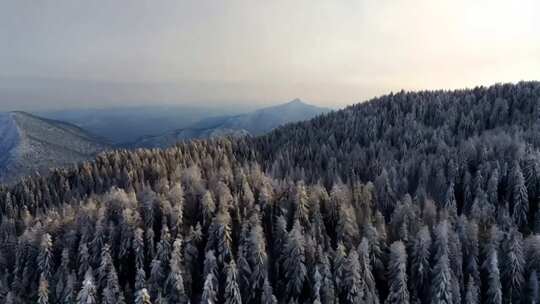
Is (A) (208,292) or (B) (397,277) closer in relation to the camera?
(A) (208,292)

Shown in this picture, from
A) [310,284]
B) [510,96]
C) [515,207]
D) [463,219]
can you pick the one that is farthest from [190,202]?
[510,96]

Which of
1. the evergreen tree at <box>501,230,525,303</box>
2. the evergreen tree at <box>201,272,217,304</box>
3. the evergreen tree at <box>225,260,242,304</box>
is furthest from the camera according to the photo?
the evergreen tree at <box>501,230,525,303</box>

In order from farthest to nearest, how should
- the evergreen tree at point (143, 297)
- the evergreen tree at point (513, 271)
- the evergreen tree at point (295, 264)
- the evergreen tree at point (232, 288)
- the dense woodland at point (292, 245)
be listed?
the evergreen tree at point (513, 271)
the evergreen tree at point (295, 264)
the dense woodland at point (292, 245)
the evergreen tree at point (232, 288)
the evergreen tree at point (143, 297)

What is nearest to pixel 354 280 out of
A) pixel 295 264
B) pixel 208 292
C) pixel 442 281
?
pixel 295 264

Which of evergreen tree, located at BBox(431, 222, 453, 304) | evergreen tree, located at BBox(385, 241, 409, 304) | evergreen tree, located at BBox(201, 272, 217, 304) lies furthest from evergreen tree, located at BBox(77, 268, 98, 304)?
evergreen tree, located at BBox(431, 222, 453, 304)

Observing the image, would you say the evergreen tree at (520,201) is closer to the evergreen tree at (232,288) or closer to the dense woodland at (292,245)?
the dense woodland at (292,245)

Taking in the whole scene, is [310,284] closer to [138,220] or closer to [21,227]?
[138,220]

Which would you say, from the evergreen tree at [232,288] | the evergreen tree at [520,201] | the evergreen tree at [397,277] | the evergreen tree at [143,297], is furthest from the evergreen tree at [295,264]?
the evergreen tree at [520,201]

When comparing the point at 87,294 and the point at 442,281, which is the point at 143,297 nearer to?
the point at 87,294

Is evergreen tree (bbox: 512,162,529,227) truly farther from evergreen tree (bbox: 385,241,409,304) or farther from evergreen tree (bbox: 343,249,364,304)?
evergreen tree (bbox: 343,249,364,304)

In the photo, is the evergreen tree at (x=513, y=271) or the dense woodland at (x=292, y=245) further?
the evergreen tree at (x=513, y=271)

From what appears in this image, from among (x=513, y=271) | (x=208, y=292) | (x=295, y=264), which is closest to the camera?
(x=208, y=292)

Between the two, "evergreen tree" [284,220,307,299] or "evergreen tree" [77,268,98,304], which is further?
"evergreen tree" [284,220,307,299]

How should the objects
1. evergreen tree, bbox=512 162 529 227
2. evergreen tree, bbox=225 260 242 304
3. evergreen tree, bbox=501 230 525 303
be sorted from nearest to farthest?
1. evergreen tree, bbox=225 260 242 304
2. evergreen tree, bbox=501 230 525 303
3. evergreen tree, bbox=512 162 529 227
